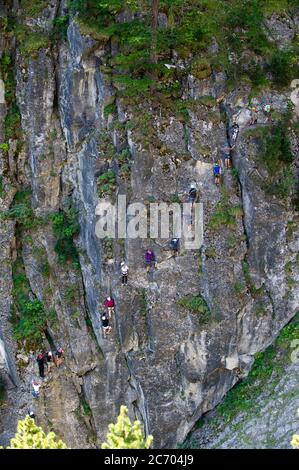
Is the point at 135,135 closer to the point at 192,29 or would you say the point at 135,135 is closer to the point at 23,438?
the point at 192,29

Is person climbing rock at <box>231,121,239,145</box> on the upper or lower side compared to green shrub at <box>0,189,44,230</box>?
upper

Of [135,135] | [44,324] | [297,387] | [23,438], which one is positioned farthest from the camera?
[44,324]

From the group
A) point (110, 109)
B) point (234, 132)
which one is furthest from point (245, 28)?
point (110, 109)

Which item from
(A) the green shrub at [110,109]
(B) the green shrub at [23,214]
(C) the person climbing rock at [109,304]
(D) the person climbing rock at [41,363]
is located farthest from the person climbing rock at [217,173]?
(D) the person climbing rock at [41,363]

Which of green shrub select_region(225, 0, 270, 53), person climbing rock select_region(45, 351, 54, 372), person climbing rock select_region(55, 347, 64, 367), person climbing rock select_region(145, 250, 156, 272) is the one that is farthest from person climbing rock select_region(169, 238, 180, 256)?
green shrub select_region(225, 0, 270, 53)

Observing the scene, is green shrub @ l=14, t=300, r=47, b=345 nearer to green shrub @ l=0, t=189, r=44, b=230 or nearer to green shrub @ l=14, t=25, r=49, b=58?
green shrub @ l=0, t=189, r=44, b=230

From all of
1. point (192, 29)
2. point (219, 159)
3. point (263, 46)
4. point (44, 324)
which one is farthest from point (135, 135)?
point (44, 324)

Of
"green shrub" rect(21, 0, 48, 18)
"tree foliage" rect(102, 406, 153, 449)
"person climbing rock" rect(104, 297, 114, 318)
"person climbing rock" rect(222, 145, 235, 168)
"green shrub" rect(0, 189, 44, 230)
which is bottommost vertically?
"tree foliage" rect(102, 406, 153, 449)
